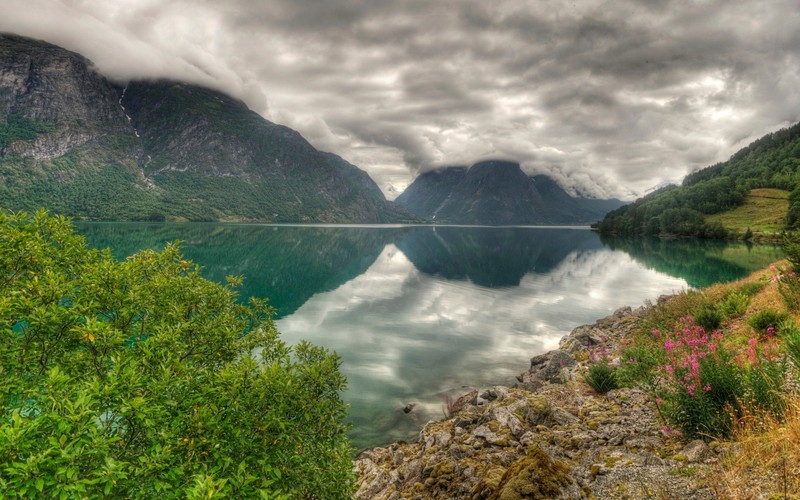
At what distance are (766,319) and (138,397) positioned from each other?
23.2m

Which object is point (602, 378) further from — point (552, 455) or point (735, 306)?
point (735, 306)

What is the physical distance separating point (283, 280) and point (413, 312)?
3132cm

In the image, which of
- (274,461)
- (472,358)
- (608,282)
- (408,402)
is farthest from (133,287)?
(608,282)

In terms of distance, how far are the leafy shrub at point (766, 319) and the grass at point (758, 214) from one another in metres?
171

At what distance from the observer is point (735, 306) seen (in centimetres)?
2197

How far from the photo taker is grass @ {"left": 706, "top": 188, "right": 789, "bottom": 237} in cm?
14748

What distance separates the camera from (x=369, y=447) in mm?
20109

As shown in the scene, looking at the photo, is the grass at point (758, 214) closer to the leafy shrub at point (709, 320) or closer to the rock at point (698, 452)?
the leafy shrub at point (709, 320)

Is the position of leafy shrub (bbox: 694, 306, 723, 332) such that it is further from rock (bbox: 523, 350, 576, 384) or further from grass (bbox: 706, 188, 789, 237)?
grass (bbox: 706, 188, 789, 237)

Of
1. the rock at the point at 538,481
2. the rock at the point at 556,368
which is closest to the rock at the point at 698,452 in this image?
the rock at the point at 538,481

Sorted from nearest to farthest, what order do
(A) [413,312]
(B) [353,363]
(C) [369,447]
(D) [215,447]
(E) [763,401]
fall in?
(D) [215,447] → (E) [763,401] → (C) [369,447] → (B) [353,363] → (A) [413,312]

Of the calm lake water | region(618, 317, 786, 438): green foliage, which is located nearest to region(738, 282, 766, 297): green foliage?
region(618, 317, 786, 438): green foliage

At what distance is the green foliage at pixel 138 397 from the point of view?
5301mm

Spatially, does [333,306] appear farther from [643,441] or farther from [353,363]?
[643,441]
